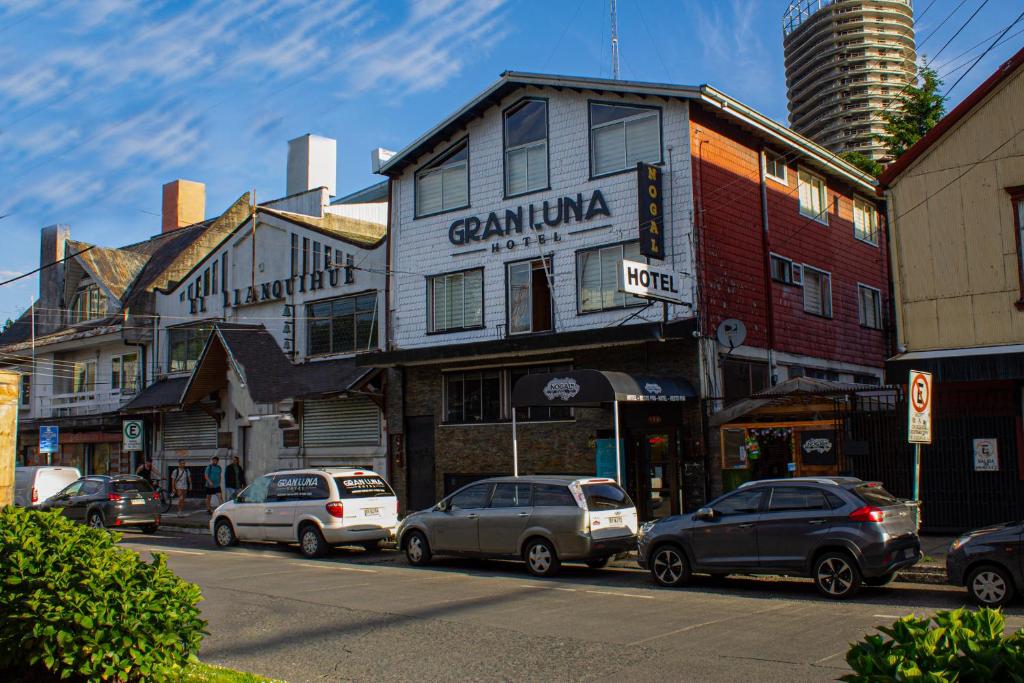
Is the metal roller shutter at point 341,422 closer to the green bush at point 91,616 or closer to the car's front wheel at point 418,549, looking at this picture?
the car's front wheel at point 418,549

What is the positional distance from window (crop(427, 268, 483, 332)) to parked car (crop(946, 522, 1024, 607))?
14530 millimetres

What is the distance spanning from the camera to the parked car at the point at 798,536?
12.0m

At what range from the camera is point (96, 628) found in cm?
671

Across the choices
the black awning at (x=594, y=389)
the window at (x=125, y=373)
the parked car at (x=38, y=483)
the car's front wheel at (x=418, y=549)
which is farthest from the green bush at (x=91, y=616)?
the window at (x=125, y=373)

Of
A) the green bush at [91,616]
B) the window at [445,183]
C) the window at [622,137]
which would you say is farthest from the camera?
the window at [445,183]

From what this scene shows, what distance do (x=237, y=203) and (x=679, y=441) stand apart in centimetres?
A: 2428

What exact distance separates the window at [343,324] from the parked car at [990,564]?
18.5 meters

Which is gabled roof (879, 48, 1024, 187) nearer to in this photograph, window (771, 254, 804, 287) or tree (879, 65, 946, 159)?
window (771, 254, 804, 287)

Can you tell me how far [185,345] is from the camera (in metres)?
33.9

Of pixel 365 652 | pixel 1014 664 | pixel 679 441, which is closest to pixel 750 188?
pixel 679 441

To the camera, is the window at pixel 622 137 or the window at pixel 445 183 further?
the window at pixel 445 183

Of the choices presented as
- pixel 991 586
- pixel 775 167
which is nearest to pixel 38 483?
pixel 775 167

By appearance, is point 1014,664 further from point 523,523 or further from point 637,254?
point 637,254

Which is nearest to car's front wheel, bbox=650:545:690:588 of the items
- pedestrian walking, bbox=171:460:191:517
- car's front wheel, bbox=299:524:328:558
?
car's front wheel, bbox=299:524:328:558
